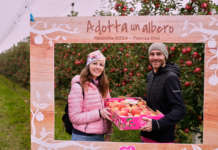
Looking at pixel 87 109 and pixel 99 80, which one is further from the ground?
pixel 99 80

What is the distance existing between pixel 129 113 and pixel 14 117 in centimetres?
197

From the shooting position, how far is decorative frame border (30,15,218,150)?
1.54 m

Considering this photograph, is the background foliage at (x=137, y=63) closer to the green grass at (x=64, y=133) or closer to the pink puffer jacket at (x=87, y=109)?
the green grass at (x=64, y=133)

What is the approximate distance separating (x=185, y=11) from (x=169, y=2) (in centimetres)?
15

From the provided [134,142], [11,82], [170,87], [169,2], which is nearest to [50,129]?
[134,142]

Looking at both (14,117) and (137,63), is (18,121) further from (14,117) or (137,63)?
(137,63)

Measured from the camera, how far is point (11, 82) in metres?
3.73

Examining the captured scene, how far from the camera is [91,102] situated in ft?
5.13

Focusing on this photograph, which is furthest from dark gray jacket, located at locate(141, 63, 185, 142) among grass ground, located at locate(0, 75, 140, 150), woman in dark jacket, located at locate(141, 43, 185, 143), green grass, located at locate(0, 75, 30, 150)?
green grass, located at locate(0, 75, 30, 150)

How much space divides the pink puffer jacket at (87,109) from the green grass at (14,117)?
894 mm

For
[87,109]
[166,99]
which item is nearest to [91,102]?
[87,109]

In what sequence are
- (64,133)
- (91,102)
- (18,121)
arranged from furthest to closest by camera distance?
(18,121) < (64,133) < (91,102)

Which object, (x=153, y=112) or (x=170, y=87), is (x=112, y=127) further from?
(x=170, y=87)

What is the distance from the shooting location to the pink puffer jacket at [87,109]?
1.56 metres
